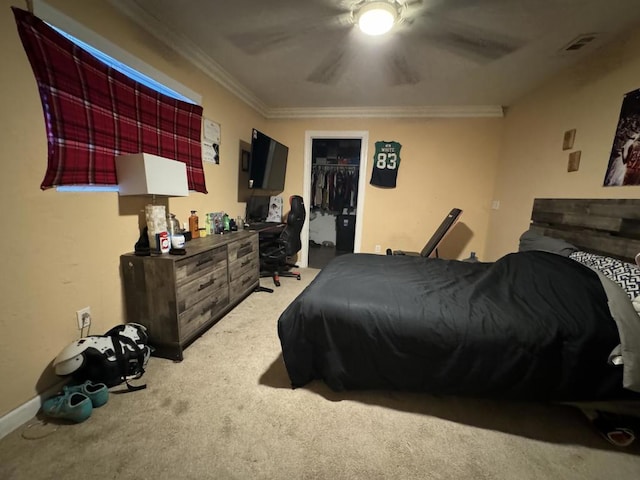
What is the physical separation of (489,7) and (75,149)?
8.65 feet

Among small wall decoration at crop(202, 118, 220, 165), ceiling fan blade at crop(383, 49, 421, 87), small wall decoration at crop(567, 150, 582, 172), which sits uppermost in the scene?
ceiling fan blade at crop(383, 49, 421, 87)

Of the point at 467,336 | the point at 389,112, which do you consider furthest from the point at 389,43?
the point at 467,336

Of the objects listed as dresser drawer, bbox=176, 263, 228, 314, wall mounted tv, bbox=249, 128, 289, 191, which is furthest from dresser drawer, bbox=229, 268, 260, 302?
wall mounted tv, bbox=249, 128, 289, 191

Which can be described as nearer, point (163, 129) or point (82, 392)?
point (82, 392)

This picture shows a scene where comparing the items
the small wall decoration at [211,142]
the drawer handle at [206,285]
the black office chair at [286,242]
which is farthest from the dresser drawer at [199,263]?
the small wall decoration at [211,142]

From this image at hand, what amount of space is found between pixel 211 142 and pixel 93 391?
7.33 feet

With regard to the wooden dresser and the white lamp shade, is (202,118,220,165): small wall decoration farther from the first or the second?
the wooden dresser

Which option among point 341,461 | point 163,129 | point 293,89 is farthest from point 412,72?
point 341,461

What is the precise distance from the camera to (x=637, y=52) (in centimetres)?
169

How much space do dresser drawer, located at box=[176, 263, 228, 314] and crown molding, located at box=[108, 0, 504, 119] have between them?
1.86 metres

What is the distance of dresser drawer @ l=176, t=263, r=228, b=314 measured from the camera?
172 centimetres

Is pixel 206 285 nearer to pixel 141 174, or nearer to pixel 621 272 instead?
pixel 141 174

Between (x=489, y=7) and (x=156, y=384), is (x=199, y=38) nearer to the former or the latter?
(x=489, y=7)

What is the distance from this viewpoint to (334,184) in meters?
4.98
